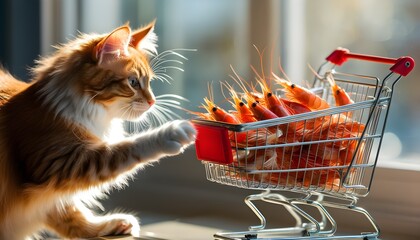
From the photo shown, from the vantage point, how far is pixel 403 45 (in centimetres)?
215

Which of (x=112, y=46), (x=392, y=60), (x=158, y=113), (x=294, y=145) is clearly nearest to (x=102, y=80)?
(x=112, y=46)

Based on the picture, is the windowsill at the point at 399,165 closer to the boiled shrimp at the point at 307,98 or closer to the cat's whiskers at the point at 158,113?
the boiled shrimp at the point at 307,98

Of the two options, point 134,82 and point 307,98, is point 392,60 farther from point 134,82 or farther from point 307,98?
point 134,82

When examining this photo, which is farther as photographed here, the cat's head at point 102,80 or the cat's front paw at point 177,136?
the cat's head at point 102,80

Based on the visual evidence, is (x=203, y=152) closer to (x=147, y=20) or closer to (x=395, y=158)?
(x=395, y=158)

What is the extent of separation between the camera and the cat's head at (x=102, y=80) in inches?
Result: 61.7

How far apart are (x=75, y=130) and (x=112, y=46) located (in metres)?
0.21

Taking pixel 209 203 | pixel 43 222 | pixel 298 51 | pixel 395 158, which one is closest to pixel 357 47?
pixel 298 51

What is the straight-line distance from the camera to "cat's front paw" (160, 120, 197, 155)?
143 centimetres

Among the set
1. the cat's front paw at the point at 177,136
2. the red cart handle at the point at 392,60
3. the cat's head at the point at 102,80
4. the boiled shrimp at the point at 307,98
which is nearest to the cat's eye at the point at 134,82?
the cat's head at the point at 102,80

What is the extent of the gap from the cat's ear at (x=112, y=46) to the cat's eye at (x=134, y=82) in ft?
0.20

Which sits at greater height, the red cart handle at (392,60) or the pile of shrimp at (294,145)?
the red cart handle at (392,60)

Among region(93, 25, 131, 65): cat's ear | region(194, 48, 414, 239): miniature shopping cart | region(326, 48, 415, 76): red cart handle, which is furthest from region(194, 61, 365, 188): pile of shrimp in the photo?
region(93, 25, 131, 65): cat's ear

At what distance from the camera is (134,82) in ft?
5.29
